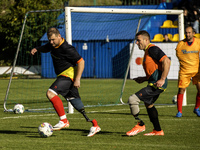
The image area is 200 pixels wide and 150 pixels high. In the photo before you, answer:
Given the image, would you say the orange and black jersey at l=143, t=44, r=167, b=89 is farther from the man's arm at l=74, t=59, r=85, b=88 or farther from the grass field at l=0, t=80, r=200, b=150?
the man's arm at l=74, t=59, r=85, b=88

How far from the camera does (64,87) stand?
7.14 meters

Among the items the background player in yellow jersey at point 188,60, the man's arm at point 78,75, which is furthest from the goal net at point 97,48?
the man's arm at point 78,75

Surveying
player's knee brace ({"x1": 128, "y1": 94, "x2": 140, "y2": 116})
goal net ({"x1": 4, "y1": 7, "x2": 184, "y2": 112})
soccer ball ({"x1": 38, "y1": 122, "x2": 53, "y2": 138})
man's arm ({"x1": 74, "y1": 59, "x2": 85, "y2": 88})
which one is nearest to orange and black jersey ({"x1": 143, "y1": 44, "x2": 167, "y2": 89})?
player's knee brace ({"x1": 128, "y1": 94, "x2": 140, "y2": 116})

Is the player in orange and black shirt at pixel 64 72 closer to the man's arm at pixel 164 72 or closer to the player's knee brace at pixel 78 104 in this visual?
the player's knee brace at pixel 78 104

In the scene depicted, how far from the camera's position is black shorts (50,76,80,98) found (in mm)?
7090

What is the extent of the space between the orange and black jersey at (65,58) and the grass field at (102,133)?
1.11m

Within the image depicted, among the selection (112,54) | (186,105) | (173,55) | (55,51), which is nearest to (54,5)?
(112,54)

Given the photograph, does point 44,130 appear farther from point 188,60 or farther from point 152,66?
point 188,60

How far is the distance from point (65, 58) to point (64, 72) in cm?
25

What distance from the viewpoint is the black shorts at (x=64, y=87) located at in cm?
709

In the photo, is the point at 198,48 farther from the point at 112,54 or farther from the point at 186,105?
the point at 112,54

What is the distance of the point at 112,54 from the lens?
27281 millimetres

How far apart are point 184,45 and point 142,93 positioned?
306cm

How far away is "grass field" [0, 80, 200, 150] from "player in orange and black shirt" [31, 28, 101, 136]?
435mm
